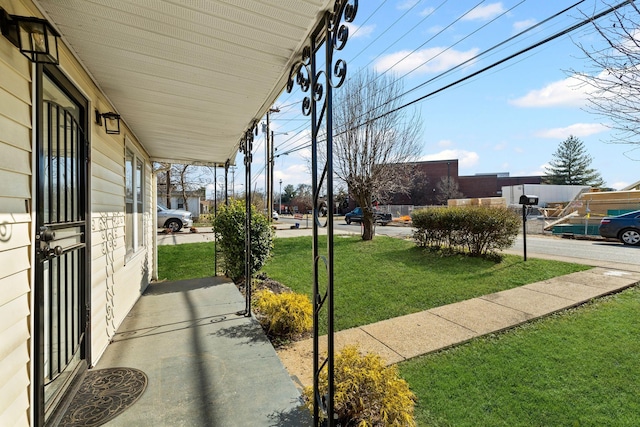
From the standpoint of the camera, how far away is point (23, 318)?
1547mm

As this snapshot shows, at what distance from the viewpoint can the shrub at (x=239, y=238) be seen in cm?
546

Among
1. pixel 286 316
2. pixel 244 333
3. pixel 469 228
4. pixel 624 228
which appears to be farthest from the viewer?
pixel 624 228

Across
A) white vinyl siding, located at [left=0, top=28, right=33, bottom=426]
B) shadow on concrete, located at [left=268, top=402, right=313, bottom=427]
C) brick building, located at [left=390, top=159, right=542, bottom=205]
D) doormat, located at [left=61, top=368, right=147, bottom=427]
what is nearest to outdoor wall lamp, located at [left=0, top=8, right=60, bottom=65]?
white vinyl siding, located at [left=0, top=28, right=33, bottom=426]

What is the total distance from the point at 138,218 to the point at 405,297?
181 inches

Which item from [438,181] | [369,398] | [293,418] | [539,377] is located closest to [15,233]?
[293,418]

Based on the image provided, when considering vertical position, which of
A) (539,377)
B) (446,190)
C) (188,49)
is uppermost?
(446,190)

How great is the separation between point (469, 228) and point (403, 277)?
2.28m

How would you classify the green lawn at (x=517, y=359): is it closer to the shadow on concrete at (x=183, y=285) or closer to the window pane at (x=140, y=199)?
the shadow on concrete at (x=183, y=285)

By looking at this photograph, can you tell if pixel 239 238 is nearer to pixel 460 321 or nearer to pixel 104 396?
pixel 104 396

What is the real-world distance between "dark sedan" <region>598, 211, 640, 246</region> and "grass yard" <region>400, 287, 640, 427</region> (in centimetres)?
846

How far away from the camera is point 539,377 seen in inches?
102

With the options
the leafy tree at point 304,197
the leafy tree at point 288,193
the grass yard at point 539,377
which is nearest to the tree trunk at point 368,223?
the grass yard at point 539,377

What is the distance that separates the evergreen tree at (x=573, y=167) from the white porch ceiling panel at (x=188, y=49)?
46485 millimetres

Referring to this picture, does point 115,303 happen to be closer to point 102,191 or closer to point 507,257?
point 102,191
